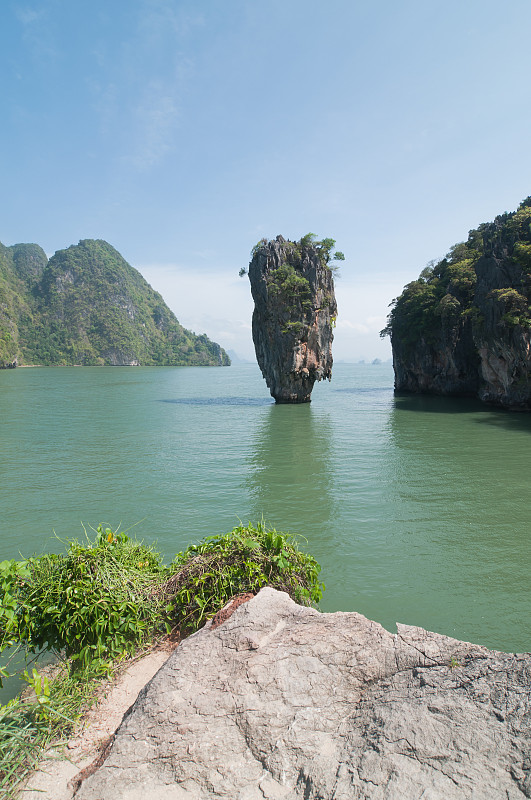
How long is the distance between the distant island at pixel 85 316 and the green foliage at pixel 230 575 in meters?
116

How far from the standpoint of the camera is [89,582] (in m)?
4.14

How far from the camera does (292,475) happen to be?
53.4ft

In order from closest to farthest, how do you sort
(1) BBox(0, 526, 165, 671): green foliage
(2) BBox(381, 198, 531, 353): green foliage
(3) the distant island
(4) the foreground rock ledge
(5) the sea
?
(4) the foreground rock ledge → (1) BBox(0, 526, 165, 671): green foliage → (5) the sea → (2) BBox(381, 198, 531, 353): green foliage → (3) the distant island

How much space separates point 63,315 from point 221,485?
14211 cm

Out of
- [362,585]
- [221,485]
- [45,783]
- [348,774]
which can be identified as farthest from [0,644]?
[221,485]

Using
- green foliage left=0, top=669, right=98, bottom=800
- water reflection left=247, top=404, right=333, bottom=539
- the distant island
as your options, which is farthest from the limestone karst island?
the distant island

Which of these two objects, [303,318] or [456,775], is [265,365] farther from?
[456,775]

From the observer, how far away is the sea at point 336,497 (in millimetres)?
7977

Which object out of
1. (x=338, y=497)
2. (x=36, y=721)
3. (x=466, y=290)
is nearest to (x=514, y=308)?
(x=466, y=290)

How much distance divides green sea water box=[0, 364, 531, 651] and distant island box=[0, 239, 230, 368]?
100610mm

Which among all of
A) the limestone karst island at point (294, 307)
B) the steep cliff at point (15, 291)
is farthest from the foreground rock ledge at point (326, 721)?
the steep cliff at point (15, 291)

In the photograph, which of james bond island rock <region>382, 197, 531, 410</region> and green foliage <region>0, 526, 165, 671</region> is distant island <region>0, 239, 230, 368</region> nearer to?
james bond island rock <region>382, 197, 531, 410</region>

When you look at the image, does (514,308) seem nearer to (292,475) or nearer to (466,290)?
(466,290)

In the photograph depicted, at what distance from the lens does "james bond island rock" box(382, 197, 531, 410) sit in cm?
2989
